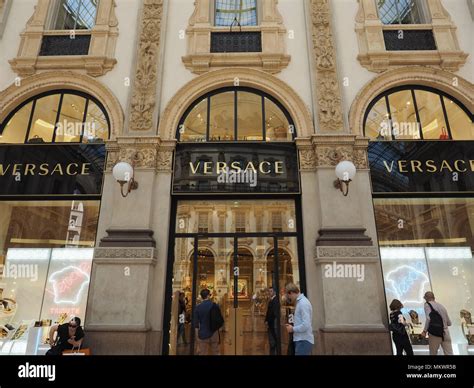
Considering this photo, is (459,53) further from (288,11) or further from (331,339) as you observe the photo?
(331,339)

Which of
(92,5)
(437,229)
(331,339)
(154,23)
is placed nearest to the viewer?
(331,339)

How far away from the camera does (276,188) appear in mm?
7977

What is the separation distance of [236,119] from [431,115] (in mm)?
5405

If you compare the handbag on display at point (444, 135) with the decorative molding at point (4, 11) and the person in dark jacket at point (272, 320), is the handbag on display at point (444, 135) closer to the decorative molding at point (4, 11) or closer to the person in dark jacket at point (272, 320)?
the person in dark jacket at point (272, 320)

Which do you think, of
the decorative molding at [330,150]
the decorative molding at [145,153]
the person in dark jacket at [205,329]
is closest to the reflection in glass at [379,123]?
the decorative molding at [330,150]

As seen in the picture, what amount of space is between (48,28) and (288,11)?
7.49 m

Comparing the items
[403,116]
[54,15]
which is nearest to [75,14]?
[54,15]

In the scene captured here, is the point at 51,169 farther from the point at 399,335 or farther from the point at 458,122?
the point at 458,122

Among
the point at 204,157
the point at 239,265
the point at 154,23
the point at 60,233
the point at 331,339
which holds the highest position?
the point at 154,23

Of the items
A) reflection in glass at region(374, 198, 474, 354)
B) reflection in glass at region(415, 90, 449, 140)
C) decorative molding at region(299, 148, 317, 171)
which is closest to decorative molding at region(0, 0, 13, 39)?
decorative molding at region(299, 148, 317, 171)

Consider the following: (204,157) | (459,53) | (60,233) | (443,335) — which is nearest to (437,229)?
(443,335)

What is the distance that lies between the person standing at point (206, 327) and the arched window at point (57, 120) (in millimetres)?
5165

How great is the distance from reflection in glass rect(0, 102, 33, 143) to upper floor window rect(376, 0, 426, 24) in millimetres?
10962

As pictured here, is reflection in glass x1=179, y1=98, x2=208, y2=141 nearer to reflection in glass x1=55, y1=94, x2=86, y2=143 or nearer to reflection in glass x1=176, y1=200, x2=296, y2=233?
reflection in glass x1=176, y1=200, x2=296, y2=233
